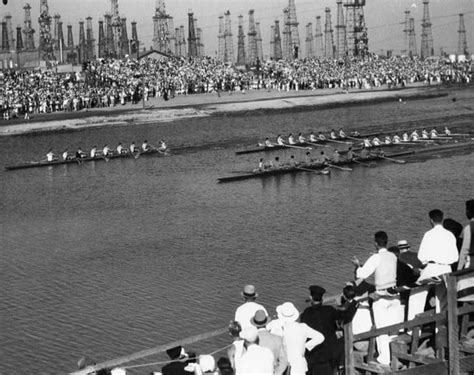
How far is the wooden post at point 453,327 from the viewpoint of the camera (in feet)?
26.0

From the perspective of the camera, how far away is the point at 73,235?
24.5 metres

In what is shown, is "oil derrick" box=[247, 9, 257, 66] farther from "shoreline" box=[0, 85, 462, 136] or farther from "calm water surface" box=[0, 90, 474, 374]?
"calm water surface" box=[0, 90, 474, 374]

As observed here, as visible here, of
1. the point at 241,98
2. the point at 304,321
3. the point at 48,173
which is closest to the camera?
the point at 304,321

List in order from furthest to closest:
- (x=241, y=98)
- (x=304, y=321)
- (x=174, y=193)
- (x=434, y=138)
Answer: (x=241, y=98), (x=434, y=138), (x=174, y=193), (x=304, y=321)

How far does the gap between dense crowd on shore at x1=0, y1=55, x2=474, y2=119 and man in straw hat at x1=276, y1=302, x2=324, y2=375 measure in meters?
52.8

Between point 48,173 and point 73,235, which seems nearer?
point 73,235

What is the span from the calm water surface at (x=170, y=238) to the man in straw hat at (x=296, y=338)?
5.53 meters

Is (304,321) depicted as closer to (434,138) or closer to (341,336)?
(341,336)

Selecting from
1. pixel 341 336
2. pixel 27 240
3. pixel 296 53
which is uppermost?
pixel 296 53

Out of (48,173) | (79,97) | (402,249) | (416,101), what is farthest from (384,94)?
(402,249)

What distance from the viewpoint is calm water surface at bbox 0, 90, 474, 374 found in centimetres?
1527

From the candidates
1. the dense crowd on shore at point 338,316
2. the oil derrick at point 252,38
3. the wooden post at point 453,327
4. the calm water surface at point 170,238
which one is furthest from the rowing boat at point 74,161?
the oil derrick at point 252,38

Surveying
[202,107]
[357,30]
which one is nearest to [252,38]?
[357,30]

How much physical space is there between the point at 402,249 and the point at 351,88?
76961 mm
